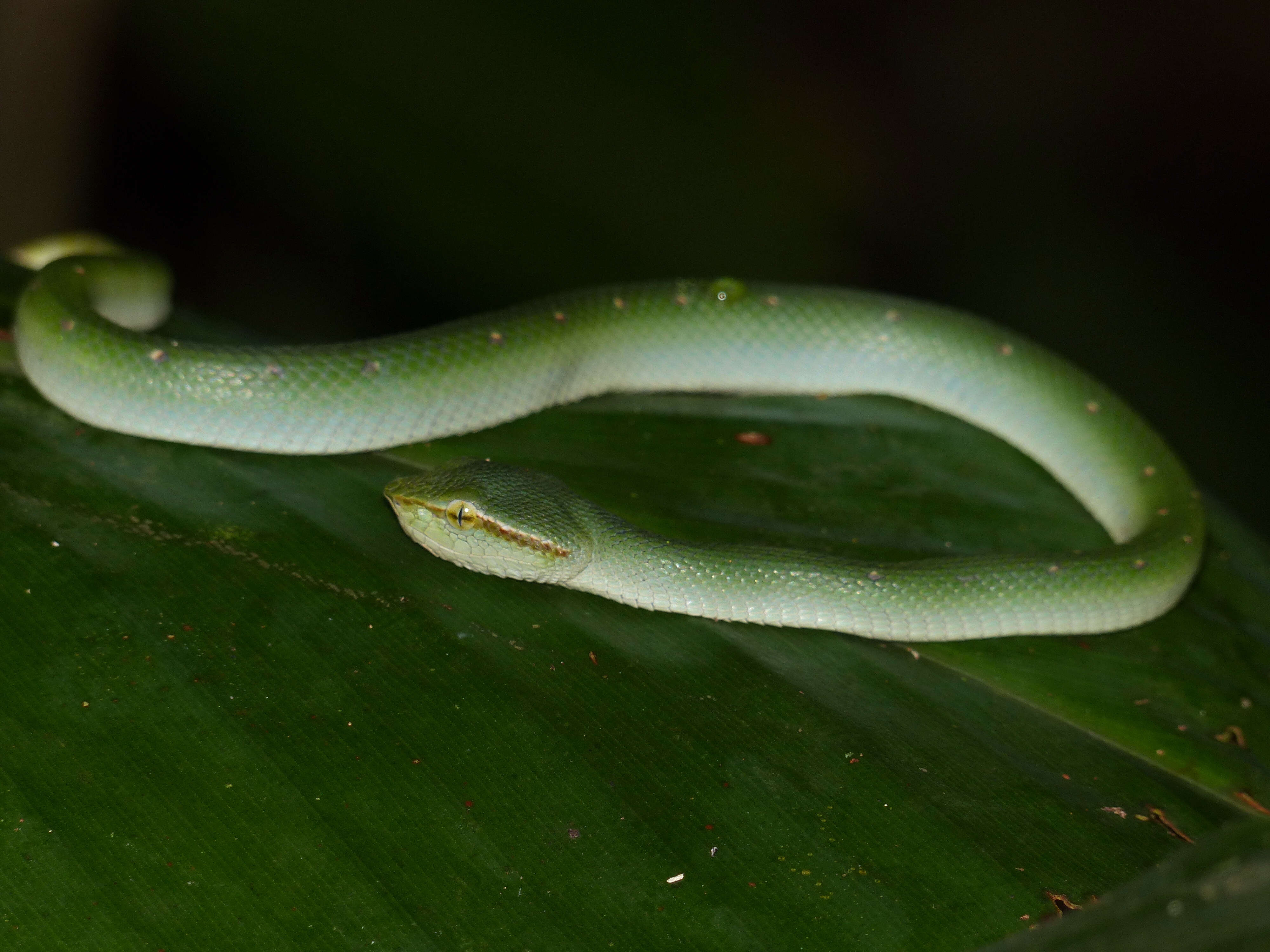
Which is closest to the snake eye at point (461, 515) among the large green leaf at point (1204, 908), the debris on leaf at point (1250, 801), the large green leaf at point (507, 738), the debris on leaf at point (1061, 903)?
the large green leaf at point (507, 738)

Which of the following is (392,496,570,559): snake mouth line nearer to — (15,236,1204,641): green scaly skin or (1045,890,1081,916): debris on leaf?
(15,236,1204,641): green scaly skin

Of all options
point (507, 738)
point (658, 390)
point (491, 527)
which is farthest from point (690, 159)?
point (507, 738)

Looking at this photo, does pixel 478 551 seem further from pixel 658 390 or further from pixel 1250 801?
pixel 1250 801

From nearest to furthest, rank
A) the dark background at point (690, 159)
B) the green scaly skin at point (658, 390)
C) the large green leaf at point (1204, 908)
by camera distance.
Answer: the large green leaf at point (1204, 908) → the green scaly skin at point (658, 390) → the dark background at point (690, 159)

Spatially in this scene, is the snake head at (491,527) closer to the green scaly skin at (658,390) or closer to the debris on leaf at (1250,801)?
the green scaly skin at (658,390)

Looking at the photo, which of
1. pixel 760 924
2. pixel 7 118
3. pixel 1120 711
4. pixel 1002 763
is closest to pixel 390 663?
pixel 760 924

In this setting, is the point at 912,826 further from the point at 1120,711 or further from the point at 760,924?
the point at 1120,711
